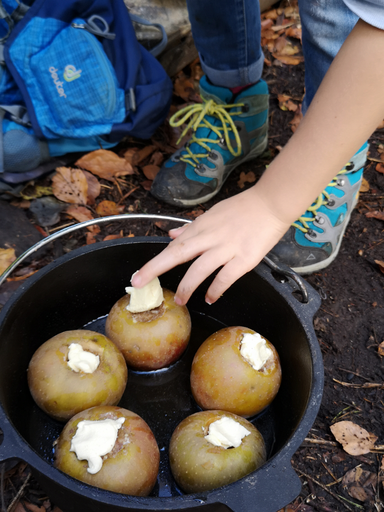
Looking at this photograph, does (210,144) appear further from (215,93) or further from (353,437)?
(353,437)

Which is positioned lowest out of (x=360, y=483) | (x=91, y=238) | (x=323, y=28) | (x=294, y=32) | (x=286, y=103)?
(x=360, y=483)

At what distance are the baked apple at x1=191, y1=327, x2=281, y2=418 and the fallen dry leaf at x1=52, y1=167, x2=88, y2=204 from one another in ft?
4.63

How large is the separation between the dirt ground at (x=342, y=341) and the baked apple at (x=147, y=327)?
61 centimetres

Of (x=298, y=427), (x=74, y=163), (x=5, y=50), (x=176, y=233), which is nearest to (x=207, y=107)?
(x=74, y=163)

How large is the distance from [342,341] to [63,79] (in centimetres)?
200

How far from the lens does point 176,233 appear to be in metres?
1.53

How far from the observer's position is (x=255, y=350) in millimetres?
1503

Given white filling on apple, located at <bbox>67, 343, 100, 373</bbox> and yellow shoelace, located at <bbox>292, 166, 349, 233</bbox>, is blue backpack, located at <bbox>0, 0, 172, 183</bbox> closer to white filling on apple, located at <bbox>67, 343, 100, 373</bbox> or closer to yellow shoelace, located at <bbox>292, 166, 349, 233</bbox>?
yellow shoelace, located at <bbox>292, 166, 349, 233</bbox>

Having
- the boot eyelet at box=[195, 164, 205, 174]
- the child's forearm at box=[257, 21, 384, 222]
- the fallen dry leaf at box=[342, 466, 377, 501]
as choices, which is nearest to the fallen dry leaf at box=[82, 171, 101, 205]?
the boot eyelet at box=[195, 164, 205, 174]

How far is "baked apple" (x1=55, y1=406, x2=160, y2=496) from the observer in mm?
1219

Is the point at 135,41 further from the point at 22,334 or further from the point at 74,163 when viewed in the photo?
the point at 22,334

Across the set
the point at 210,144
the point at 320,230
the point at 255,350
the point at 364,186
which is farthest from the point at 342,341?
the point at 210,144

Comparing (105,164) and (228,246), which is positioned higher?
(228,246)

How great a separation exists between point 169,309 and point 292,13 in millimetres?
3472
